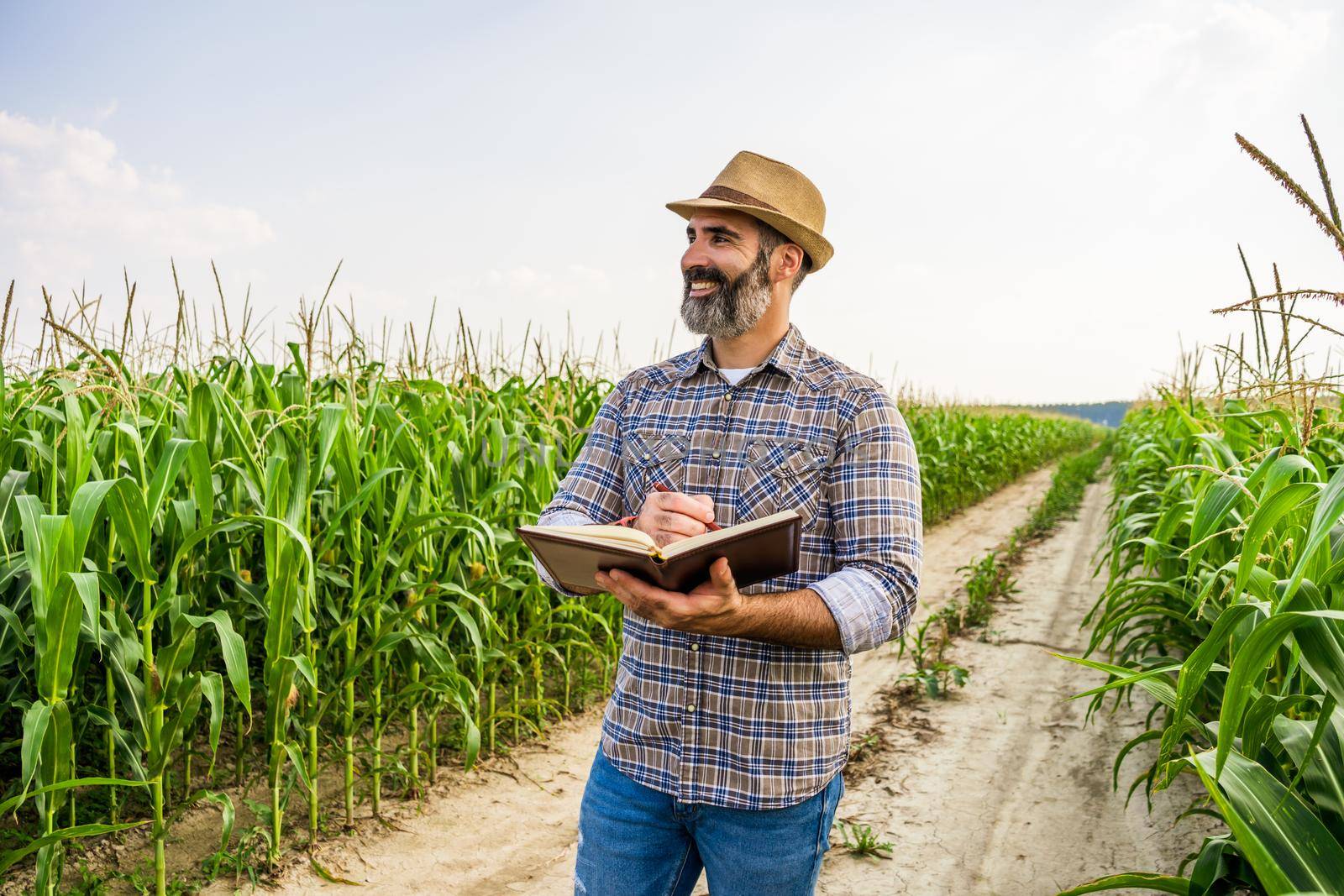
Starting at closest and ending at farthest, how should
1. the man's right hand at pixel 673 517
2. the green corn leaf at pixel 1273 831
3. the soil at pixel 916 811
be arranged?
the green corn leaf at pixel 1273 831 → the man's right hand at pixel 673 517 → the soil at pixel 916 811

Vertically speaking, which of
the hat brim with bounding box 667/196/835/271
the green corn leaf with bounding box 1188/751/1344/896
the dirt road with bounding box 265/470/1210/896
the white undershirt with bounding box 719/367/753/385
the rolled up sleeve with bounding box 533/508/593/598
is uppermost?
the hat brim with bounding box 667/196/835/271

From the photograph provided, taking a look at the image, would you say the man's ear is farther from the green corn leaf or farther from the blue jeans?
the green corn leaf

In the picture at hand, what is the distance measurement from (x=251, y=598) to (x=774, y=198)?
2.06m

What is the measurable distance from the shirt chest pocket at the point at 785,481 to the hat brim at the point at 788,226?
17.6 inches

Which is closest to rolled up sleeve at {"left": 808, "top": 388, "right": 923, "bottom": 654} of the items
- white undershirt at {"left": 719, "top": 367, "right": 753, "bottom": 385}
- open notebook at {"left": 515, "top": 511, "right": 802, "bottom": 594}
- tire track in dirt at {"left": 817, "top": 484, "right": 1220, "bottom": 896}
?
open notebook at {"left": 515, "top": 511, "right": 802, "bottom": 594}

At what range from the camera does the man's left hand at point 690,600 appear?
4.57 feet

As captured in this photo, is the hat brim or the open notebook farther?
the hat brim

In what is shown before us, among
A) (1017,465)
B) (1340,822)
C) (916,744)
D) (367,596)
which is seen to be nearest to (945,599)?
(916,744)

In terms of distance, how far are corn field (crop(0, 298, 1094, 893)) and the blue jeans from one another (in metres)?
1.16

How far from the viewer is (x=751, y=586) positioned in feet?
5.76

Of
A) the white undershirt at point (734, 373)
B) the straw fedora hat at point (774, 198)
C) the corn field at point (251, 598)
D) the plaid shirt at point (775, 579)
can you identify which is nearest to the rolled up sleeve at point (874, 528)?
the plaid shirt at point (775, 579)

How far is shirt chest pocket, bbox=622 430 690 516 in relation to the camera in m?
1.83

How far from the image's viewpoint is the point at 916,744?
4211 millimetres

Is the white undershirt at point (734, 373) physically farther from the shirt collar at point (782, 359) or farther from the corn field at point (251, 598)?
the corn field at point (251, 598)
